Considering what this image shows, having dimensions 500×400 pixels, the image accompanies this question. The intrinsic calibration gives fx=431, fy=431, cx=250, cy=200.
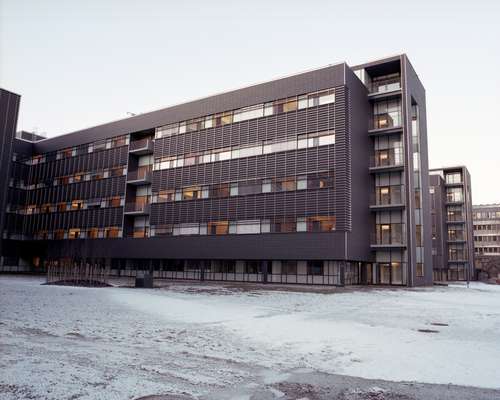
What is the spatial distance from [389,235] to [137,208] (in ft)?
116

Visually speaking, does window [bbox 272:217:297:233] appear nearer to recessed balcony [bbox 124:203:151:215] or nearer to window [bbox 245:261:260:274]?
window [bbox 245:261:260:274]

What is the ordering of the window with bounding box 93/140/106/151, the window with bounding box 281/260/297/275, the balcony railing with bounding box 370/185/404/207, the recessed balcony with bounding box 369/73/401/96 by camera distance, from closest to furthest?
1. the window with bounding box 281/260/297/275
2. the balcony railing with bounding box 370/185/404/207
3. the recessed balcony with bounding box 369/73/401/96
4. the window with bounding box 93/140/106/151

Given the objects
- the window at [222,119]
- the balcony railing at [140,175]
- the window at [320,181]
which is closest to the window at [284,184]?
the window at [320,181]

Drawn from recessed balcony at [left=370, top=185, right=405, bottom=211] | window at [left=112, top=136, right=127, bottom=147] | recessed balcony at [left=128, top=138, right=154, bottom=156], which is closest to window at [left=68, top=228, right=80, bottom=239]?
window at [left=112, top=136, right=127, bottom=147]

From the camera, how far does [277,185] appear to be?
49.9 meters

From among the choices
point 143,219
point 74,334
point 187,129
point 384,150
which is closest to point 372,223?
point 384,150

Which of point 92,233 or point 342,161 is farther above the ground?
point 342,161

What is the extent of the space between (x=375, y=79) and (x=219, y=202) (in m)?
26.4

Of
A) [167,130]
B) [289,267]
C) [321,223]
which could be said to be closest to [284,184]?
[321,223]

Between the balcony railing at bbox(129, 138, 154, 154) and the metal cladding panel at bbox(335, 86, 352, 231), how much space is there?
2935 centimetres

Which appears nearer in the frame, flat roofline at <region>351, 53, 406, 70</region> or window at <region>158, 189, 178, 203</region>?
flat roofline at <region>351, 53, 406, 70</region>

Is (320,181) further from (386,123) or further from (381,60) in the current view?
(381,60)

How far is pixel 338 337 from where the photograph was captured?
13.2m

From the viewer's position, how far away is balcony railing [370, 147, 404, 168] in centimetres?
5197
